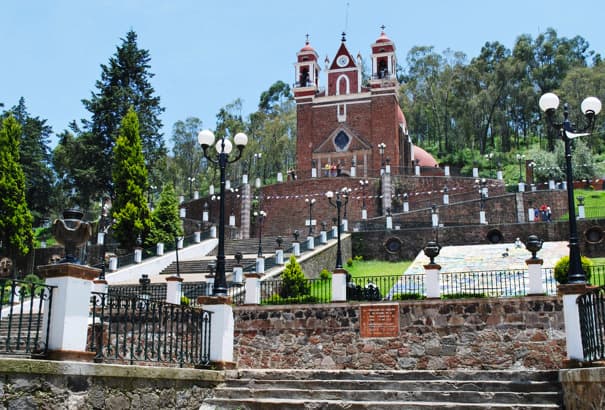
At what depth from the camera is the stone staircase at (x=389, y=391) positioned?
31.4ft

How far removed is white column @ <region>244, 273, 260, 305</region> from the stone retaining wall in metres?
9.15

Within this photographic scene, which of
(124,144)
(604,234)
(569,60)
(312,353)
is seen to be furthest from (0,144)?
(569,60)

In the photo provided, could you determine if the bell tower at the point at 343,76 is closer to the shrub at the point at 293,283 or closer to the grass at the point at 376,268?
the grass at the point at 376,268

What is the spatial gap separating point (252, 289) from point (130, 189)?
17082 mm

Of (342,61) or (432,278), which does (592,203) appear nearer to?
(342,61)

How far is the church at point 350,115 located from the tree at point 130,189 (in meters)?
15.9

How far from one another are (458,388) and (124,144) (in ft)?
93.6

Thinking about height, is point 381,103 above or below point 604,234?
above

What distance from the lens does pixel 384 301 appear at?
1770 cm

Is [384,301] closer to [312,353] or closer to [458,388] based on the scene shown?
[312,353]

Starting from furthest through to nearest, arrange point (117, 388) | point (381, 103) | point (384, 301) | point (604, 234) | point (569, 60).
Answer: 1. point (569, 60)
2. point (381, 103)
3. point (604, 234)
4. point (384, 301)
5. point (117, 388)

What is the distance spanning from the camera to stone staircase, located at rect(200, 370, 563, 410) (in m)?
9.57

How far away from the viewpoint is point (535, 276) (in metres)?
16.5

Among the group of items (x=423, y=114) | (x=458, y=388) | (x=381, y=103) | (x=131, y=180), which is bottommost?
(x=458, y=388)
